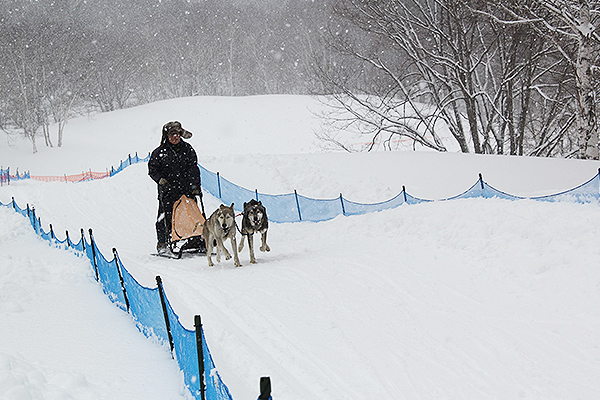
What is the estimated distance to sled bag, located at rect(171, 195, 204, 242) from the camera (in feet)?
37.3

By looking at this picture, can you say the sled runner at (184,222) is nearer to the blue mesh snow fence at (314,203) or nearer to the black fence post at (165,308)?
the blue mesh snow fence at (314,203)

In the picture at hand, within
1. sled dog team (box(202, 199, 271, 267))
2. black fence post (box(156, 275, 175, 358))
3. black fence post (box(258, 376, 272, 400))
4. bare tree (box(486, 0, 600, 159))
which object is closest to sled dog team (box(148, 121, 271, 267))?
sled dog team (box(202, 199, 271, 267))

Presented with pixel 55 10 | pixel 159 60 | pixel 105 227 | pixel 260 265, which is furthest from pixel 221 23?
pixel 260 265

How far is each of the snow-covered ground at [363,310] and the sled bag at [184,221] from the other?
0.72 meters

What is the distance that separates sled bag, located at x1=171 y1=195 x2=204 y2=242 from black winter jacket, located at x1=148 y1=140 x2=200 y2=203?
0.56m

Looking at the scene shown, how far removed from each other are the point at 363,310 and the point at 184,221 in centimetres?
597

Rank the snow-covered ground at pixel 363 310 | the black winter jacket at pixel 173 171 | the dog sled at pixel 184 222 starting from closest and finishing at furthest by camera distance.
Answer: the snow-covered ground at pixel 363 310 → the dog sled at pixel 184 222 → the black winter jacket at pixel 173 171

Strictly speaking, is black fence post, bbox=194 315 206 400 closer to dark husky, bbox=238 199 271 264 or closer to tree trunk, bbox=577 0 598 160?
dark husky, bbox=238 199 271 264

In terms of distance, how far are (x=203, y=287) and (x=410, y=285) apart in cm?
358

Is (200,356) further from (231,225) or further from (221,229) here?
(221,229)

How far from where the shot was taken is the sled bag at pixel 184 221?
11367mm

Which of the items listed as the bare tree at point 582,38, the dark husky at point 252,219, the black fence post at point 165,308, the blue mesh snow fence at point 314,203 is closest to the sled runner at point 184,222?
the dark husky at point 252,219

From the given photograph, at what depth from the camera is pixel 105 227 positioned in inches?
699

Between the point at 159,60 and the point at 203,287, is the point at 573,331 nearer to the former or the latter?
the point at 203,287
